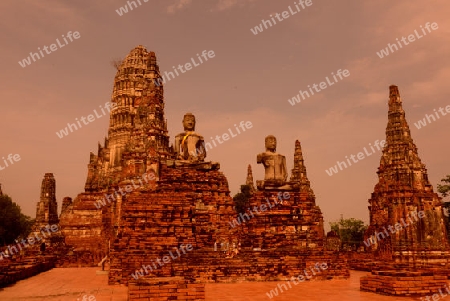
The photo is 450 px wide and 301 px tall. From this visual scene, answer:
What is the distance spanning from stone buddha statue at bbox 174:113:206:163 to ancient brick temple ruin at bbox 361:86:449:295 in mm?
9177

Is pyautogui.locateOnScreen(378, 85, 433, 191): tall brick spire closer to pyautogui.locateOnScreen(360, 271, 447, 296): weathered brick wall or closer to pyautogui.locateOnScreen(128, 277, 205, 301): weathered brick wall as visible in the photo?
pyautogui.locateOnScreen(360, 271, 447, 296): weathered brick wall

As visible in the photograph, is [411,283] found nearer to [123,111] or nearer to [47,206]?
[123,111]

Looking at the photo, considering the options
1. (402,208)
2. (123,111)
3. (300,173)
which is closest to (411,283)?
(402,208)

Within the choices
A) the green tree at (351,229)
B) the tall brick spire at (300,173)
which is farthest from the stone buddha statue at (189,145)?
the green tree at (351,229)

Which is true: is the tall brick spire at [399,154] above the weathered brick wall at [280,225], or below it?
above

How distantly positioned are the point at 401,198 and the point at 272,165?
10823mm

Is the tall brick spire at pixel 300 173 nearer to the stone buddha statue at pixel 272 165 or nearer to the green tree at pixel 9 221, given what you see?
the stone buddha statue at pixel 272 165

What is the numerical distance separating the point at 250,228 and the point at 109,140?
3683 cm

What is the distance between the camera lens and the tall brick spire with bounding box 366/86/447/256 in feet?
71.0

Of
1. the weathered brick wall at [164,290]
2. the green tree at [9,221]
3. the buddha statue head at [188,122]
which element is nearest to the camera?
the weathered brick wall at [164,290]

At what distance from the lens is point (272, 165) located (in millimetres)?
14953

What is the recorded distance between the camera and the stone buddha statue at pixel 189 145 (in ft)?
49.9

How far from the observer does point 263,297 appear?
8469mm

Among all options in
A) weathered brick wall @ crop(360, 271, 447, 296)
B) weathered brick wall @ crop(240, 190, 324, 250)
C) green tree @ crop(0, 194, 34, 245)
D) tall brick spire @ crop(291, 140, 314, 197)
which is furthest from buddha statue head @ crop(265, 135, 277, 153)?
green tree @ crop(0, 194, 34, 245)
